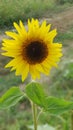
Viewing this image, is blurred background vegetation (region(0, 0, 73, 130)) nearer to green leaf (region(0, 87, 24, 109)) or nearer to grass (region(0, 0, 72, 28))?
grass (region(0, 0, 72, 28))

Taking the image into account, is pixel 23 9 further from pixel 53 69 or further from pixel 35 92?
pixel 35 92

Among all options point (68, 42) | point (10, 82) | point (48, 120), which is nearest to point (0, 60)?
point (10, 82)

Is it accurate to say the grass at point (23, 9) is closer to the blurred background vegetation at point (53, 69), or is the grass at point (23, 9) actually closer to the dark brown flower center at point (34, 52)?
the blurred background vegetation at point (53, 69)

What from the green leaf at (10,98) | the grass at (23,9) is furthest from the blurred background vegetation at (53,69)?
the green leaf at (10,98)

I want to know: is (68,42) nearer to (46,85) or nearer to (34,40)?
(46,85)

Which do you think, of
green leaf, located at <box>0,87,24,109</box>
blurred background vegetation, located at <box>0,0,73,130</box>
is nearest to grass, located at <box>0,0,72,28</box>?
blurred background vegetation, located at <box>0,0,73,130</box>

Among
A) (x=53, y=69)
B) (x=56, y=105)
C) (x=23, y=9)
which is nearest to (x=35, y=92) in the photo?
(x=56, y=105)
